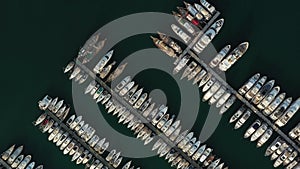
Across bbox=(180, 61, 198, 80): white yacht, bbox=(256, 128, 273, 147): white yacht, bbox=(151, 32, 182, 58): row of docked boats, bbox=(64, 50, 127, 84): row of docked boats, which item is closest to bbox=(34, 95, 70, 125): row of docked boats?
bbox=(64, 50, 127, 84): row of docked boats

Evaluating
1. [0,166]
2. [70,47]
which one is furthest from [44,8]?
[0,166]

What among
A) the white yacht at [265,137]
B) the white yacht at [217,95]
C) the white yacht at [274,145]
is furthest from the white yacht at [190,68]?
the white yacht at [274,145]

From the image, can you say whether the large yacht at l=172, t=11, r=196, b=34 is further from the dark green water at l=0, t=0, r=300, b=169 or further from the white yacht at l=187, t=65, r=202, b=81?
the white yacht at l=187, t=65, r=202, b=81

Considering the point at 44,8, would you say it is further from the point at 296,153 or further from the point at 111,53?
the point at 296,153

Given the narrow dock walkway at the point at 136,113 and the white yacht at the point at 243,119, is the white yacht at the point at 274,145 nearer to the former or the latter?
the white yacht at the point at 243,119

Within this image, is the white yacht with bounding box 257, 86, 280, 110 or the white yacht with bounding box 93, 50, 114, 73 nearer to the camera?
the white yacht with bounding box 257, 86, 280, 110

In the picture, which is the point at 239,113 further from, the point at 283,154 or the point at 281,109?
the point at 283,154
